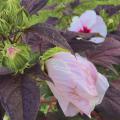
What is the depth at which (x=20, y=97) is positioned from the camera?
82 cm

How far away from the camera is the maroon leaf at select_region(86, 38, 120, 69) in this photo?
1026mm

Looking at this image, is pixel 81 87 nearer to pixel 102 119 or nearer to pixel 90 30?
pixel 102 119

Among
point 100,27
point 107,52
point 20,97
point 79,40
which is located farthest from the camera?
point 100,27

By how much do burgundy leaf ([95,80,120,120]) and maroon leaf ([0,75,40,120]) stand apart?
21cm

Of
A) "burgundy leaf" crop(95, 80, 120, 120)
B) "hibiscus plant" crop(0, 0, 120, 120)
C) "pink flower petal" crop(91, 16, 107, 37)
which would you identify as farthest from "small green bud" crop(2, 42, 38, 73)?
"pink flower petal" crop(91, 16, 107, 37)

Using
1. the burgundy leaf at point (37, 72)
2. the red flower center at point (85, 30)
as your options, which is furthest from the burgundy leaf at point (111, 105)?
the red flower center at point (85, 30)

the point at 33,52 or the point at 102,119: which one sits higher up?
the point at 33,52

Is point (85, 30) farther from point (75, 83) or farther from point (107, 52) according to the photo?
point (75, 83)

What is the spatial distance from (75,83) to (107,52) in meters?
0.22

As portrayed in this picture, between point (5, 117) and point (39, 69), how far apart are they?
0.12 m

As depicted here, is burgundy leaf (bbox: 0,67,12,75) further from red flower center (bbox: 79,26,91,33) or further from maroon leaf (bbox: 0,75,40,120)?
red flower center (bbox: 79,26,91,33)

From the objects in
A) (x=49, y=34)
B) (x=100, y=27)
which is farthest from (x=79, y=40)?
(x=100, y=27)

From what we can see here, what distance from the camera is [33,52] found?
Answer: 0.94 m

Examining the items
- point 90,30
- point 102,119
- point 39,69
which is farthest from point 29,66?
point 90,30
